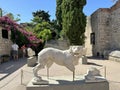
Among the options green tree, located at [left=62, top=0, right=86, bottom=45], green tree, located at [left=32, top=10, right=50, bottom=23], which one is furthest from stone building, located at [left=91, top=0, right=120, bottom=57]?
green tree, located at [left=32, top=10, right=50, bottom=23]

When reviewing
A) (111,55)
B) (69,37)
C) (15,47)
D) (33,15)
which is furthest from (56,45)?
(33,15)

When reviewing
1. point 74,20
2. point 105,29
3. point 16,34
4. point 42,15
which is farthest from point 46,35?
point 42,15

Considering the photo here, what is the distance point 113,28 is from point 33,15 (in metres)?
19.0

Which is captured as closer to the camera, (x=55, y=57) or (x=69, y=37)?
(x=55, y=57)

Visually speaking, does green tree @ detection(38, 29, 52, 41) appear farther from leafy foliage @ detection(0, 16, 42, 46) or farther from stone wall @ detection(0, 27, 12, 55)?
stone wall @ detection(0, 27, 12, 55)

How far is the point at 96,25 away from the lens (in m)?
20.2

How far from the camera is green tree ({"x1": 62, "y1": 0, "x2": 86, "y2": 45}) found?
1925cm

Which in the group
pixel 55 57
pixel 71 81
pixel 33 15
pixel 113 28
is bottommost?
pixel 71 81

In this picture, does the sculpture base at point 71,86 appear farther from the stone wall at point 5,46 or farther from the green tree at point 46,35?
the green tree at point 46,35

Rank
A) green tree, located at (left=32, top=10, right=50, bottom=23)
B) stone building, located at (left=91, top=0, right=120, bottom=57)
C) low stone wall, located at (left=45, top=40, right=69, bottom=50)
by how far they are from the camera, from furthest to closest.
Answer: green tree, located at (left=32, top=10, right=50, bottom=23) < low stone wall, located at (left=45, top=40, right=69, bottom=50) < stone building, located at (left=91, top=0, right=120, bottom=57)

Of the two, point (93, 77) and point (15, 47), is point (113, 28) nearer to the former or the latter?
point (15, 47)

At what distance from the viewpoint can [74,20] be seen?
Answer: 63.1ft

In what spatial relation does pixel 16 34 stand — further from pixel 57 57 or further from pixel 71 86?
pixel 71 86

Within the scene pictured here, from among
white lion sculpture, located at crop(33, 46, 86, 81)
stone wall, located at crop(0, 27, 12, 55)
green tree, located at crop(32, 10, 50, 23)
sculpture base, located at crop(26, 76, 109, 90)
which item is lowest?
sculpture base, located at crop(26, 76, 109, 90)
